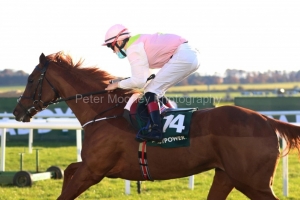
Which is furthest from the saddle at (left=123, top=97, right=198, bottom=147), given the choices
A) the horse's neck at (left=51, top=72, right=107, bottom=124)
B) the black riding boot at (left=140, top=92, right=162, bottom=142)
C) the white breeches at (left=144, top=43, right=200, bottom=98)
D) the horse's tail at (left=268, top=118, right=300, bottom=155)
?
the horse's tail at (left=268, top=118, right=300, bottom=155)

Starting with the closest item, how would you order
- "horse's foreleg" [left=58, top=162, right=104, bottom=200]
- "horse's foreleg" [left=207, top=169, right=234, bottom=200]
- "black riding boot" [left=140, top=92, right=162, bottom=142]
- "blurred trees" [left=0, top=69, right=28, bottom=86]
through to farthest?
"black riding boot" [left=140, top=92, right=162, bottom=142] < "horse's foreleg" [left=58, top=162, right=104, bottom=200] < "horse's foreleg" [left=207, top=169, right=234, bottom=200] < "blurred trees" [left=0, top=69, right=28, bottom=86]

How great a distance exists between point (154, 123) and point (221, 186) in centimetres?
98

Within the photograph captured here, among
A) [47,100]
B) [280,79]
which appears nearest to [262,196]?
[47,100]

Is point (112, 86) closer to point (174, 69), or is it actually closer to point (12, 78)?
point (174, 69)

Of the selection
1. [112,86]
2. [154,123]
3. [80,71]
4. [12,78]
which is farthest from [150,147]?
[12,78]

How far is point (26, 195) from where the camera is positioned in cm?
753

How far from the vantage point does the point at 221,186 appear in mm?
5406

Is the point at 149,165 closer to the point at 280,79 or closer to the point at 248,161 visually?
the point at 248,161

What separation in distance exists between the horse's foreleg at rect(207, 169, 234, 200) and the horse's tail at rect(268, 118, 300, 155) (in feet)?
2.22

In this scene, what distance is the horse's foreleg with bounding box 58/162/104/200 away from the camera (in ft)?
17.1

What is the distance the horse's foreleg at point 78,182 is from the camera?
5.21 metres

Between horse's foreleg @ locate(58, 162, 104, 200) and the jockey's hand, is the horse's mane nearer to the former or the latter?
the jockey's hand

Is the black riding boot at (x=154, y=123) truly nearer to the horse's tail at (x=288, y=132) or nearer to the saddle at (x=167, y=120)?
the saddle at (x=167, y=120)

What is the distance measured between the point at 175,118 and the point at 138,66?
610mm
